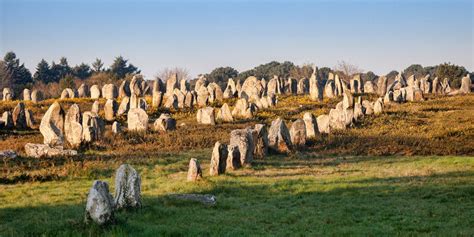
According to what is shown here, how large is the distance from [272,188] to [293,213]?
3.55 m

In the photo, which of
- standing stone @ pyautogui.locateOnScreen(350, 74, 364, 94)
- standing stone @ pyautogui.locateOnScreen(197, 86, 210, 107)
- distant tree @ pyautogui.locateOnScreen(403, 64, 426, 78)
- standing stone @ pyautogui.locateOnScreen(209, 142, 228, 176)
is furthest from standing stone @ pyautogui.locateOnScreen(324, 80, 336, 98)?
distant tree @ pyautogui.locateOnScreen(403, 64, 426, 78)

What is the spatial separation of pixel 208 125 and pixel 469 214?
2616 centimetres

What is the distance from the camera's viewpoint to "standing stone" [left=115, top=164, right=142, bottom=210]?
1398 centimetres

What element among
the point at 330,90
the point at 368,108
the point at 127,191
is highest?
the point at 330,90

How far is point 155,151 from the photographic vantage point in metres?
27.3

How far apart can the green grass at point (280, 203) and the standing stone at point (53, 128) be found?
810cm

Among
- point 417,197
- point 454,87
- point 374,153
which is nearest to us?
point 417,197

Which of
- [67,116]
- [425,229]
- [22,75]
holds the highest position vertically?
[22,75]

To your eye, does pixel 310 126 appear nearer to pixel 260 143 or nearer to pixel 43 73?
pixel 260 143

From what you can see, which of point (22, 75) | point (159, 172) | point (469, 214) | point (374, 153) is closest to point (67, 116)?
point (159, 172)

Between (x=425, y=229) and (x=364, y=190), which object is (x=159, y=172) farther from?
(x=425, y=229)

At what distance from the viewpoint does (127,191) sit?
14070 millimetres

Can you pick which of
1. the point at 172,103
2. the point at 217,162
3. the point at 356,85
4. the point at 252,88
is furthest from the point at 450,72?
the point at 217,162

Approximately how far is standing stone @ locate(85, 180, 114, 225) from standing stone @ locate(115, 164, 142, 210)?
87.1 inches
